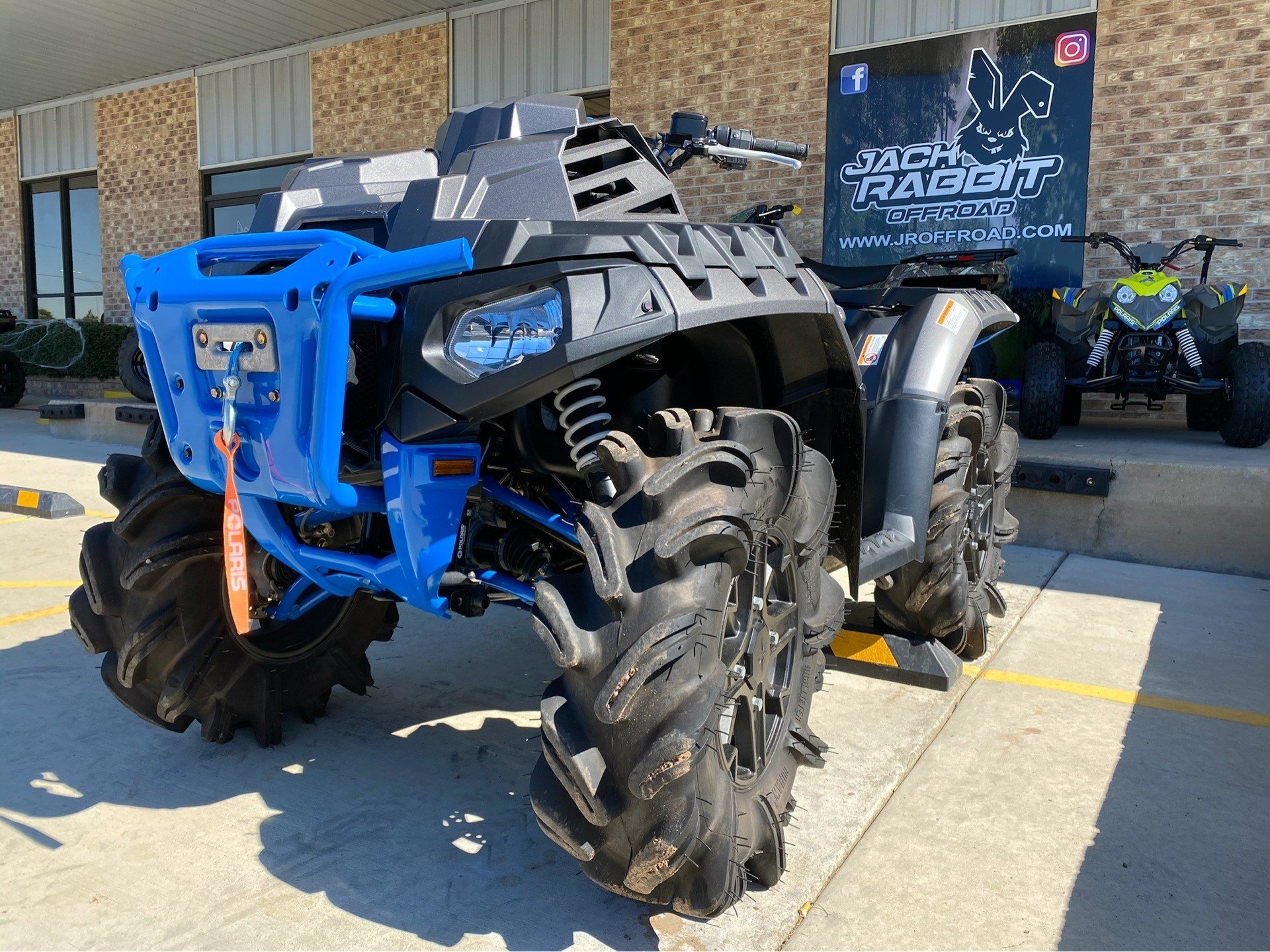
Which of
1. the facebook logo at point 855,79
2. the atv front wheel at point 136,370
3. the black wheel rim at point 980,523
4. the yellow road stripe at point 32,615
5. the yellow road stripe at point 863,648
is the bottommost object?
the yellow road stripe at point 32,615

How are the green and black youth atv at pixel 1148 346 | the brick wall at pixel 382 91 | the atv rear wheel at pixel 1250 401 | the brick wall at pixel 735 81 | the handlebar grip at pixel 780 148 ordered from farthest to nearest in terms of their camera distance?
1. the brick wall at pixel 382 91
2. the brick wall at pixel 735 81
3. the green and black youth atv at pixel 1148 346
4. the atv rear wheel at pixel 1250 401
5. the handlebar grip at pixel 780 148

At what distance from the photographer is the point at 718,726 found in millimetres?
1957

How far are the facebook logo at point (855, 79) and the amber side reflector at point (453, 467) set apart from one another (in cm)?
814

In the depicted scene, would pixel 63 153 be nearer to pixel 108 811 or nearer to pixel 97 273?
pixel 97 273

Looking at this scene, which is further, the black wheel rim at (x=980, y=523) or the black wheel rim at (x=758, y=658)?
the black wheel rim at (x=980, y=523)

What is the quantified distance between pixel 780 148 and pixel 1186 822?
2185 mm

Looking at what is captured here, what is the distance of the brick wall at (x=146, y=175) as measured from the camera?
14.3 m

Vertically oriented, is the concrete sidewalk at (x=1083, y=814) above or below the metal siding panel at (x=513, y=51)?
below

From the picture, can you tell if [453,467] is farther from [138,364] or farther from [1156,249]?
[1156,249]

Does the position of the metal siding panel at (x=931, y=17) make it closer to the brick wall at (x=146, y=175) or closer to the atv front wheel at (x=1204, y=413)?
the atv front wheel at (x=1204, y=413)

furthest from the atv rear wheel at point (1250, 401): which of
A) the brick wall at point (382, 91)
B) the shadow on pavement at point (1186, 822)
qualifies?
the brick wall at point (382, 91)

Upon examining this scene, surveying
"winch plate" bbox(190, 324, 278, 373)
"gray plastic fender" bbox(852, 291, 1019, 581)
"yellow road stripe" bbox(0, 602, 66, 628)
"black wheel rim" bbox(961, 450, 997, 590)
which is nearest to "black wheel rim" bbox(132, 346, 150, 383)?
"winch plate" bbox(190, 324, 278, 373)

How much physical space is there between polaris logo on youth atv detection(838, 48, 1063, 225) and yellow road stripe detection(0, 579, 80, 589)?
7113mm

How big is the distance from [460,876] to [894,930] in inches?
37.2
